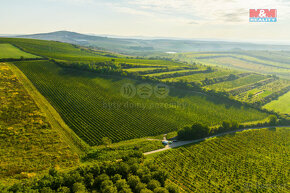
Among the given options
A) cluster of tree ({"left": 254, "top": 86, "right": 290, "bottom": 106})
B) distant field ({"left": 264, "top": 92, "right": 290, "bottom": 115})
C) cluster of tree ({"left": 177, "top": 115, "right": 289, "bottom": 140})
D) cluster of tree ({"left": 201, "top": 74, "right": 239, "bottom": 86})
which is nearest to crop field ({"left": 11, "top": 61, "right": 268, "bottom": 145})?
cluster of tree ({"left": 177, "top": 115, "right": 289, "bottom": 140})

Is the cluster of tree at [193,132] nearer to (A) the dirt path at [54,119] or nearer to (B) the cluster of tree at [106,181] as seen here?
(B) the cluster of tree at [106,181]

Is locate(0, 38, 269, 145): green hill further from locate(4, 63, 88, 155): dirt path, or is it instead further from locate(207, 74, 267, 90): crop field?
locate(207, 74, 267, 90): crop field

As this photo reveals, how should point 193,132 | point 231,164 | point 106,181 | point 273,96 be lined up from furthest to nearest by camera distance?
point 273,96
point 193,132
point 231,164
point 106,181

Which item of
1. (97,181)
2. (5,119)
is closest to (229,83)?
(97,181)

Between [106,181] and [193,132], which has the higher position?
[106,181]

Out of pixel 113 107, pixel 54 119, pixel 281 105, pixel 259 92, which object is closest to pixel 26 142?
→ pixel 54 119

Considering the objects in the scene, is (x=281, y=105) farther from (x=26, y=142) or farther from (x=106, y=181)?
(x=26, y=142)

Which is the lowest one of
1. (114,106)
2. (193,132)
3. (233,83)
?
(193,132)
